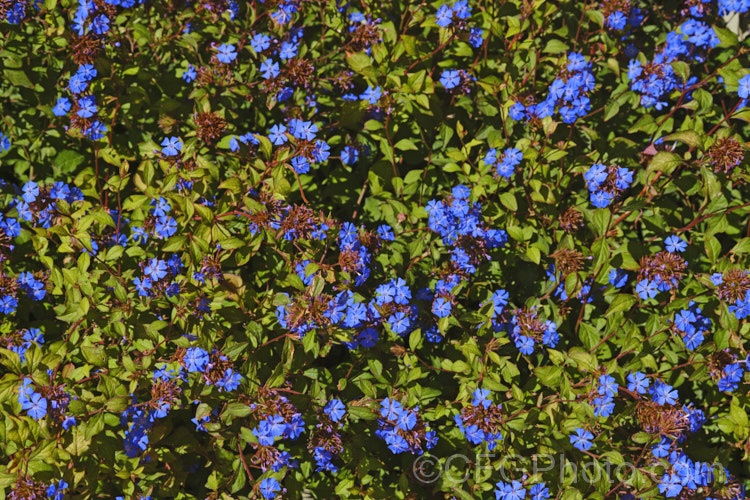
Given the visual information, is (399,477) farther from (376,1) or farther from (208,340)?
(376,1)

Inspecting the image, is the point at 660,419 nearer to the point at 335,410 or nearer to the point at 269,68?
the point at 335,410

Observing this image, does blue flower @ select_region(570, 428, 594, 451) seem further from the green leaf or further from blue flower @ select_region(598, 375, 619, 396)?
the green leaf

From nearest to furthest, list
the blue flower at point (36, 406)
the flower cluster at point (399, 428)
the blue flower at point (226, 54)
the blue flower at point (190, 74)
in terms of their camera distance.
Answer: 1. the blue flower at point (36, 406)
2. the flower cluster at point (399, 428)
3. the blue flower at point (226, 54)
4. the blue flower at point (190, 74)

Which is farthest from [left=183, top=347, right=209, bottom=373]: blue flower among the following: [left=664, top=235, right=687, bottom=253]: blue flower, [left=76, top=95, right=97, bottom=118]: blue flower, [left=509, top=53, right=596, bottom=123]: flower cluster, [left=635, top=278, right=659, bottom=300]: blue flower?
[left=664, top=235, right=687, bottom=253]: blue flower

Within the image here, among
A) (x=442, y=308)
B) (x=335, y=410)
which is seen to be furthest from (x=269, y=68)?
(x=335, y=410)

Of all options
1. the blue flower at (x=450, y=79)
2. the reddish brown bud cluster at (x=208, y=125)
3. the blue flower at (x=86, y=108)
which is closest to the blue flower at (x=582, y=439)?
the blue flower at (x=450, y=79)

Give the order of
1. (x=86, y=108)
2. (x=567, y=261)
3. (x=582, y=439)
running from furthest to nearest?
(x=86, y=108), (x=567, y=261), (x=582, y=439)

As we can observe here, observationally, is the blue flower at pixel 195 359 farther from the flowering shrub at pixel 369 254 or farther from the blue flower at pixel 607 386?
the blue flower at pixel 607 386

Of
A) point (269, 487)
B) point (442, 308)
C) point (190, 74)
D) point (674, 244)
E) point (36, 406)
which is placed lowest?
point (269, 487)
